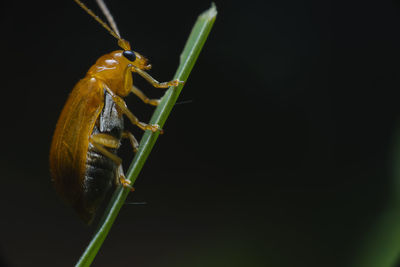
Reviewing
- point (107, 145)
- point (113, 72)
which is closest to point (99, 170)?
point (107, 145)

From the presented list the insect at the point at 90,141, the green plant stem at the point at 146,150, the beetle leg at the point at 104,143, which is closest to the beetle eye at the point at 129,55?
the insect at the point at 90,141

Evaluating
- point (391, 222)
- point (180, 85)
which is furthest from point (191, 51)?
point (391, 222)

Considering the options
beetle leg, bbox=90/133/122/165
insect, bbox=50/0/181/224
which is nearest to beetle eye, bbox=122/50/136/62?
insect, bbox=50/0/181/224

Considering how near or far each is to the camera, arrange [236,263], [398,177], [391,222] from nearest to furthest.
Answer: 1. [391,222]
2. [398,177]
3. [236,263]

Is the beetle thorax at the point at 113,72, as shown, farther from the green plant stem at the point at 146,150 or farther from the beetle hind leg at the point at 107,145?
the green plant stem at the point at 146,150

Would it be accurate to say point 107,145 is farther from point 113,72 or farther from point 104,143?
point 113,72

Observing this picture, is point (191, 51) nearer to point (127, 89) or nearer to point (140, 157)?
point (140, 157)

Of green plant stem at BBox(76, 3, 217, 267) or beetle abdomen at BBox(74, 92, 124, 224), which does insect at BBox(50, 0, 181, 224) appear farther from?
green plant stem at BBox(76, 3, 217, 267)

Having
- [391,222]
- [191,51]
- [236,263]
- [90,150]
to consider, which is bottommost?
[236,263]
